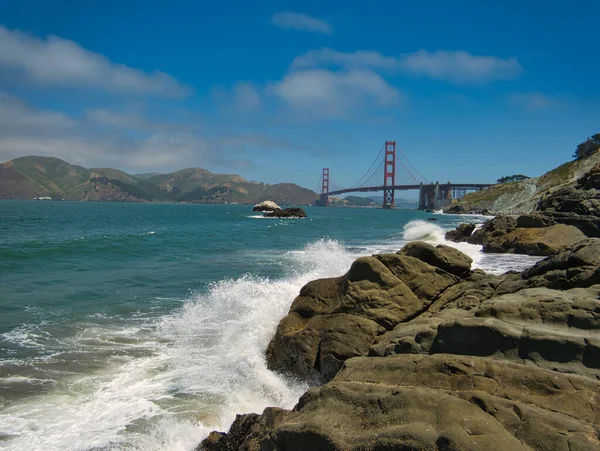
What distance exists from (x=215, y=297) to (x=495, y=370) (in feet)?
35.2

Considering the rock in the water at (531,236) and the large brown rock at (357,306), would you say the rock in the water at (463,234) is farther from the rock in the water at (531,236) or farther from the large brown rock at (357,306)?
the large brown rock at (357,306)

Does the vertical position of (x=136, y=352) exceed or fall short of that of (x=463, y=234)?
it falls short

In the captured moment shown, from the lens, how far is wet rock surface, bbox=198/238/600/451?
3.41 metres

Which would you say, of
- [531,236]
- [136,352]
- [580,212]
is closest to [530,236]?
[531,236]

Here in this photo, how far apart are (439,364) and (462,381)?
34cm

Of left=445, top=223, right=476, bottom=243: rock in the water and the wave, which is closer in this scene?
left=445, top=223, right=476, bottom=243: rock in the water

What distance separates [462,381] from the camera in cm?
416

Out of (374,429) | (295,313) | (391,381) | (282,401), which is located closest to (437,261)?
(295,313)

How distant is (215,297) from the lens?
13.8 metres

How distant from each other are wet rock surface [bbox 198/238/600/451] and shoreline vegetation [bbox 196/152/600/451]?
0.4 inches

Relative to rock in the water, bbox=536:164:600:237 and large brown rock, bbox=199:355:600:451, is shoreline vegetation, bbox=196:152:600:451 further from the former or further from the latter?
rock in the water, bbox=536:164:600:237

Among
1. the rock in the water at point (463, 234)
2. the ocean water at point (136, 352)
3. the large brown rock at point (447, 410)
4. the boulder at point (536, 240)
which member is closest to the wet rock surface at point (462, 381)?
the large brown rock at point (447, 410)

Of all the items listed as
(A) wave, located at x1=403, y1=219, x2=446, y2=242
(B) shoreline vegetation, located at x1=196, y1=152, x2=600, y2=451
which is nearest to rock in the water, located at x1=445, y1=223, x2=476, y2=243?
(A) wave, located at x1=403, y1=219, x2=446, y2=242

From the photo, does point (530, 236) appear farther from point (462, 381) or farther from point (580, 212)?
point (462, 381)
